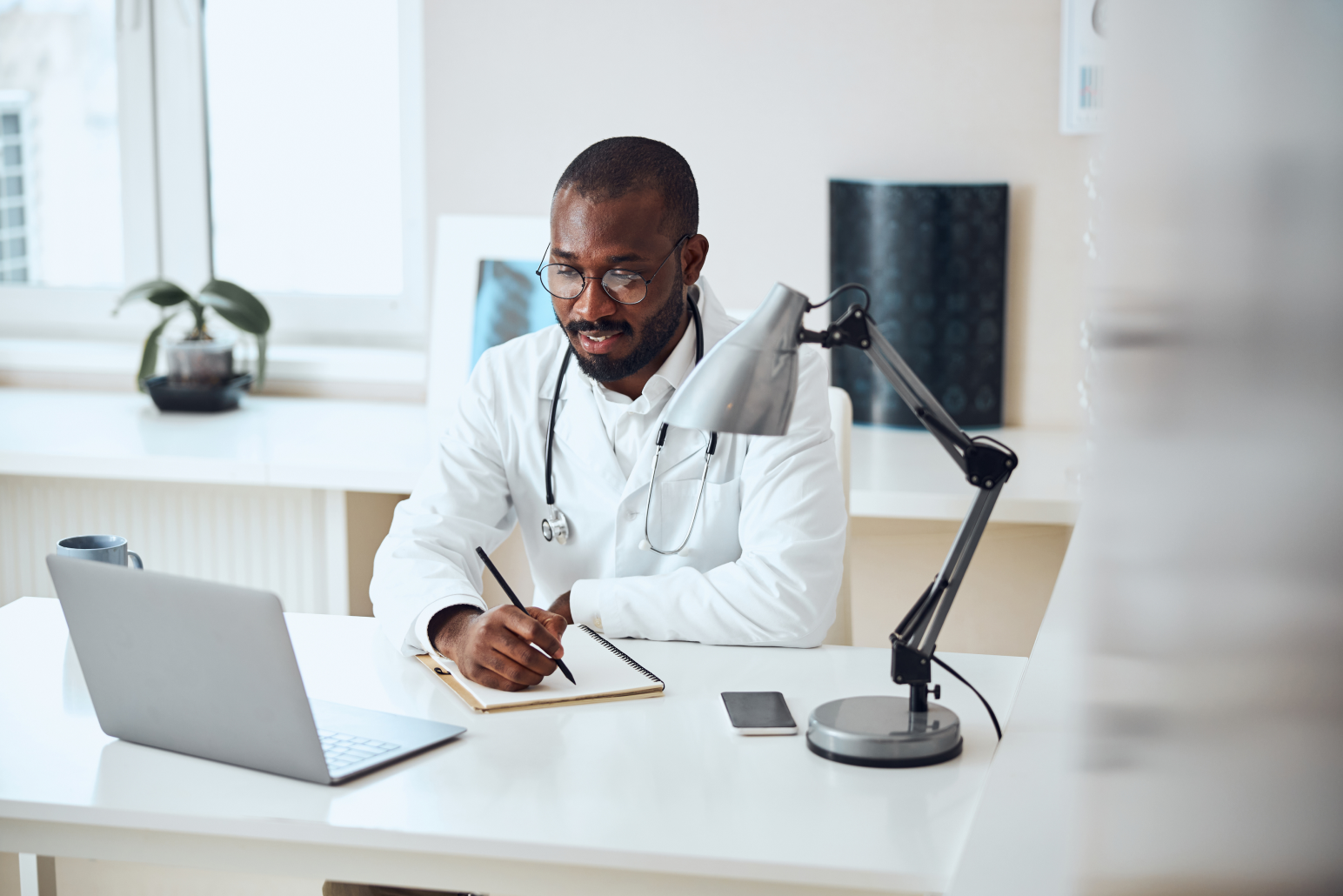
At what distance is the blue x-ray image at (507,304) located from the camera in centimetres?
239

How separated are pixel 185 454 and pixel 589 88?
3.69ft

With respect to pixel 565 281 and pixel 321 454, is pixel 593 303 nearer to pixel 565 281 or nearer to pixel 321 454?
pixel 565 281

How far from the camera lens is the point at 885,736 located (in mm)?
989

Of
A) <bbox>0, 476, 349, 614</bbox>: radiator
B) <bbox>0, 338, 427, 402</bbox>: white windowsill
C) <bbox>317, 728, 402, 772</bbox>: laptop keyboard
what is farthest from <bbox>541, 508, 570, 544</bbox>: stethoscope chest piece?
<bbox>0, 338, 427, 402</bbox>: white windowsill

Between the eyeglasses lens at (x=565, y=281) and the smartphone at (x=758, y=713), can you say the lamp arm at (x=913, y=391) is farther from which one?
the eyeglasses lens at (x=565, y=281)

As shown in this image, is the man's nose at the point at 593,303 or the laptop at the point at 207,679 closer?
the laptop at the point at 207,679

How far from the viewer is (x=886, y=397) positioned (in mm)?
2406

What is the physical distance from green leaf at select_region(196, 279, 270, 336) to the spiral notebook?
157cm

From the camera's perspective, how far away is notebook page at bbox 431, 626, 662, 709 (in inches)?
43.9

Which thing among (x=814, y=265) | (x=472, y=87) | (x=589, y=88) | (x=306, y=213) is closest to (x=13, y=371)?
(x=306, y=213)

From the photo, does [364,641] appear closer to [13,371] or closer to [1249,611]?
[1249,611]

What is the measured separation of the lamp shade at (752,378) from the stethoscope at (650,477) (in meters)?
0.55

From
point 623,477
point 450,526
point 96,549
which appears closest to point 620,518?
point 623,477

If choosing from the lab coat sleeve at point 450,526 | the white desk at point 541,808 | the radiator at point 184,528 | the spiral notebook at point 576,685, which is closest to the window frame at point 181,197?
the radiator at point 184,528
